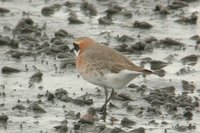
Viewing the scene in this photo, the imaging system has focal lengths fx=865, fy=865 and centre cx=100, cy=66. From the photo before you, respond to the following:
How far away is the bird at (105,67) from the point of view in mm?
13238

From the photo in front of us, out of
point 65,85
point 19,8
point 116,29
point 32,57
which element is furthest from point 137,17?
point 65,85

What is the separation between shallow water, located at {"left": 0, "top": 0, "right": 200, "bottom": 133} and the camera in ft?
42.6

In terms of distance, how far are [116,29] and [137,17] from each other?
54.3 inches

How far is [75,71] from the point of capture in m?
15.9

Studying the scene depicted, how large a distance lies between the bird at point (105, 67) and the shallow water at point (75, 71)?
0.48 meters

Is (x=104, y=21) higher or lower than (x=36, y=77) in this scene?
higher

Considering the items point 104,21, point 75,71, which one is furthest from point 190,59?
point 104,21

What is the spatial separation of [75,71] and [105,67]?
96.5 inches

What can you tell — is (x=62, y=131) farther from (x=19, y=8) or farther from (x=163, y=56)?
(x=19, y=8)

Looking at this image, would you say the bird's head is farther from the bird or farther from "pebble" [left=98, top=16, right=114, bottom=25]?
"pebble" [left=98, top=16, right=114, bottom=25]

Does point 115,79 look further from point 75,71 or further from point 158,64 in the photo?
point 158,64

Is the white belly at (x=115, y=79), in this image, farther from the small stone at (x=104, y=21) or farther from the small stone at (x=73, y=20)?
the small stone at (x=104, y=21)

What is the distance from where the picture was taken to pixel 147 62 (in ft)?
54.5

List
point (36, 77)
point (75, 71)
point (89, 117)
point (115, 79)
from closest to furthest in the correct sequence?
1. point (89, 117)
2. point (115, 79)
3. point (36, 77)
4. point (75, 71)
